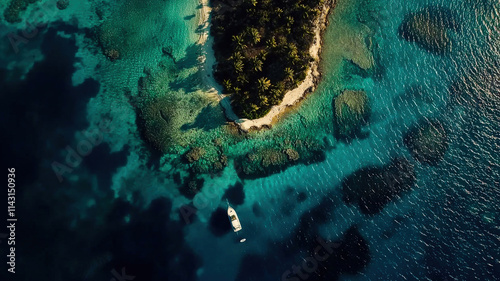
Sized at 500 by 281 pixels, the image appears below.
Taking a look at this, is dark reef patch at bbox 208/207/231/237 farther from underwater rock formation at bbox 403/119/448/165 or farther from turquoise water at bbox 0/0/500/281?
underwater rock formation at bbox 403/119/448/165

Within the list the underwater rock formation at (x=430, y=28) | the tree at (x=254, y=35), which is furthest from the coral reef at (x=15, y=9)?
the underwater rock formation at (x=430, y=28)

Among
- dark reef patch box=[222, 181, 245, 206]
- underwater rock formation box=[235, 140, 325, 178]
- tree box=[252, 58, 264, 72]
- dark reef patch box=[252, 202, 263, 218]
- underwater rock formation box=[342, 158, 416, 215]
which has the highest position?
tree box=[252, 58, 264, 72]

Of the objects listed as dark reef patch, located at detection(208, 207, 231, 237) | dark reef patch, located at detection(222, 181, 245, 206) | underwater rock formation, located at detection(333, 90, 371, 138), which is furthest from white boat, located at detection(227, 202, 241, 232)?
underwater rock formation, located at detection(333, 90, 371, 138)

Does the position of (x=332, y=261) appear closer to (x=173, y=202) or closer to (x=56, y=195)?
(x=173, y=202)

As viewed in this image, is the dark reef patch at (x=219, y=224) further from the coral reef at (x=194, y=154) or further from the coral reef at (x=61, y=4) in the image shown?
the coral reef at (x=61, y=4)

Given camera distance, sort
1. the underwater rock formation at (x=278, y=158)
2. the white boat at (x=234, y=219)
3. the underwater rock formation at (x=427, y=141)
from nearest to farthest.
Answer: the white boat at (x=234, y=219) < the underwater rock formation at (x=278, y=158) < the underwater rock formation at (x=427, y=141)
